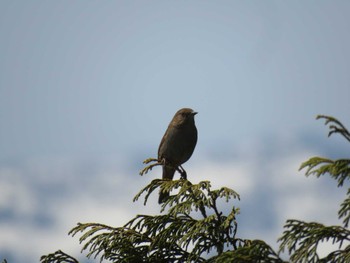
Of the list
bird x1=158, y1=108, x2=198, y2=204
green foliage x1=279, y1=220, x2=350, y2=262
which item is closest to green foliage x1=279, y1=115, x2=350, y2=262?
green foliage x1=279, y1=220, x2=350, y2=262

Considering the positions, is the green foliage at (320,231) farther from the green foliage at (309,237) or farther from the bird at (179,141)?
the bird at (179,141)

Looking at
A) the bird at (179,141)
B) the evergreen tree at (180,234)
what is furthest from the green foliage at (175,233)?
the bird at (179,141)

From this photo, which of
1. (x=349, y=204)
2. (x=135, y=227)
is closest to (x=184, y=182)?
(x=135, y=227)

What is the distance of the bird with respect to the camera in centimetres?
1071

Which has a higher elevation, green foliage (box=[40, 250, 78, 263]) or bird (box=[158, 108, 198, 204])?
bird (box=[158, 108, 198, 204])

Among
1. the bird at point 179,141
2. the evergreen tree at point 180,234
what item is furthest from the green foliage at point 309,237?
the bird at point 179,141

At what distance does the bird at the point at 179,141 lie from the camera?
10711 millimetres

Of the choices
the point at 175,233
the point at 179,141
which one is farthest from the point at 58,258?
the point at 179,141

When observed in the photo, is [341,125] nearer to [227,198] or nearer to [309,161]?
[309,161]

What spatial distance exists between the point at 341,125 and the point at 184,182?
7.65ft

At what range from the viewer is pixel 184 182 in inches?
258

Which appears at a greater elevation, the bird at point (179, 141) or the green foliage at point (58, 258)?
the bird at point (179, 141)

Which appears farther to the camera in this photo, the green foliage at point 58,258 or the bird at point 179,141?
the bird at point 179,141

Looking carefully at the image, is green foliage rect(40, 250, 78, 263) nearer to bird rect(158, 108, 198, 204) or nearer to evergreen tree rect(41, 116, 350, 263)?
evergreen tree rect(41, 116, 350, 263)
